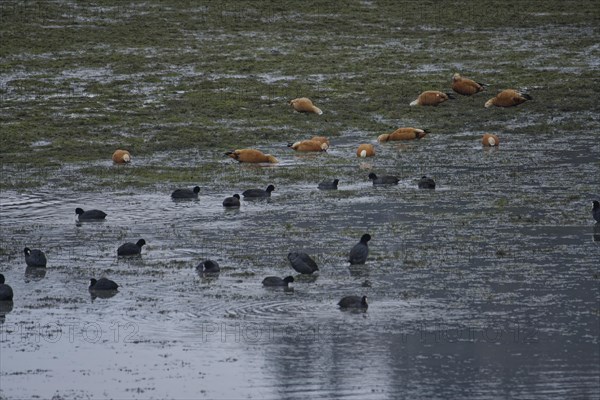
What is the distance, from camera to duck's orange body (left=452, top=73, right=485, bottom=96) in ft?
104

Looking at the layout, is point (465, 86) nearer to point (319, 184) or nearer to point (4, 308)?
point (319, 184)

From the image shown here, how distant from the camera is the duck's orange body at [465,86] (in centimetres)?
3173

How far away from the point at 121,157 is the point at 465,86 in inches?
390

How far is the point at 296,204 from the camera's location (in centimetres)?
2186

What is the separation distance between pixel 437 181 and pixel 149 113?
923 centimetres

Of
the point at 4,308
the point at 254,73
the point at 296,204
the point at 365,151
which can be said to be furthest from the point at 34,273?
the point at 254,73

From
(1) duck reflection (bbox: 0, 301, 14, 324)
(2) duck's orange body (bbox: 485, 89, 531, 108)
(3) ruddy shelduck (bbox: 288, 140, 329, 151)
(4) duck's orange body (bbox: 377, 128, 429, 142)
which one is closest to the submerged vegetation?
(2) duck's orange body (bbox: 485, 89, 531, 108)

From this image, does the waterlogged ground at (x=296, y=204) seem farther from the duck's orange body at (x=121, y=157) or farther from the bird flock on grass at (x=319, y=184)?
the duck's orange body at (x=121, y=157)

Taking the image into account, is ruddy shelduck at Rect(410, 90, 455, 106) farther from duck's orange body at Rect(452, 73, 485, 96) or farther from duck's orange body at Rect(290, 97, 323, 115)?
duck's orange body at Rect(290, 97, 323, 115)

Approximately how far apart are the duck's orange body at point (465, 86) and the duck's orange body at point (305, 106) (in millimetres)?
3639

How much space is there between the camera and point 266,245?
18781mm

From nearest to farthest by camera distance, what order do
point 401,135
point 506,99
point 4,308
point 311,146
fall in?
point 4,308 → point 311,146 → point 401,135 → point 506,99

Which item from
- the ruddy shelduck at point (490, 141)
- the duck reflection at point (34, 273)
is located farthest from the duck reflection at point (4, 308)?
the ruddy shelduck at point (490, 141)

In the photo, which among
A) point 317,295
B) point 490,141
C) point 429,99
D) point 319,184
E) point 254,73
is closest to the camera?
point 317,295
